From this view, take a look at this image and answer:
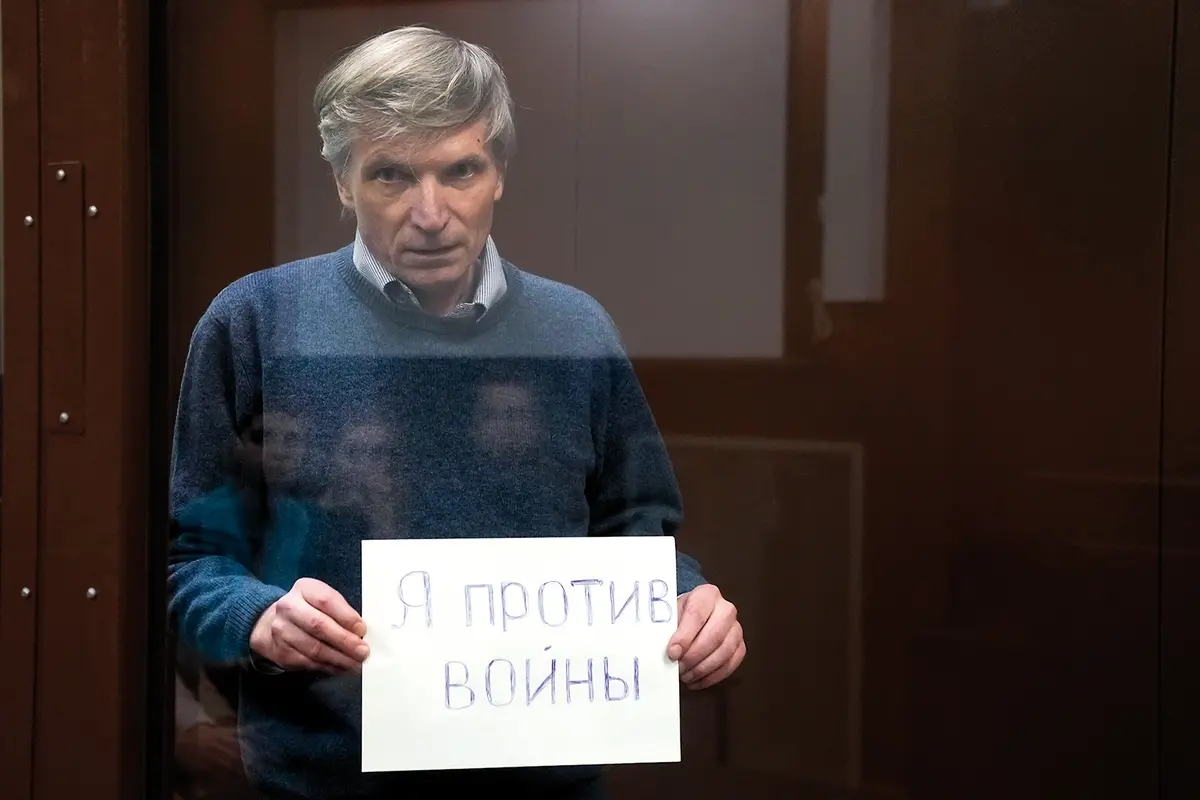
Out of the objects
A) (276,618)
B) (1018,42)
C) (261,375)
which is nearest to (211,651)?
(276,618)

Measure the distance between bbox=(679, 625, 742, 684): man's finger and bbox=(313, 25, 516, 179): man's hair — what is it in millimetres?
436

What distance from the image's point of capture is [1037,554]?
83 centimetres

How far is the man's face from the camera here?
0.81m

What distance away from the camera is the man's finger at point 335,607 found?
2.63ft

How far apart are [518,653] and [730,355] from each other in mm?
304

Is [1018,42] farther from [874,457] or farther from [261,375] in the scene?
[261,375]

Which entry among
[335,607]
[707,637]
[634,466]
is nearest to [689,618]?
[707,637]

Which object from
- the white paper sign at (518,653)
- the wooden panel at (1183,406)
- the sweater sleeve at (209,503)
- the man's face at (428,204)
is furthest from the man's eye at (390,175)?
the wooden panel at (1183,406)

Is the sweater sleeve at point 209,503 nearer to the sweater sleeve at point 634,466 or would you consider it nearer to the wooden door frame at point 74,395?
the wooden door frame at point 74,395

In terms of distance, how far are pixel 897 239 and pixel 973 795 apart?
0.48 meters

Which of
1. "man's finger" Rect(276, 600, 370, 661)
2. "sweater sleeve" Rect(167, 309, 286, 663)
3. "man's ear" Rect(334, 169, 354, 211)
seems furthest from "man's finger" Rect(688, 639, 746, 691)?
"man's ear" Rect(334, 169, 354, 211)

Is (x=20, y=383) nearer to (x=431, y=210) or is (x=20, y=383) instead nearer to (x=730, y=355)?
(x=431, y=210)

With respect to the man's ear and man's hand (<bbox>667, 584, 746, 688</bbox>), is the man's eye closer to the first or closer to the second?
the man's ear

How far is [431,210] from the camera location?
A: 0.82 metres
